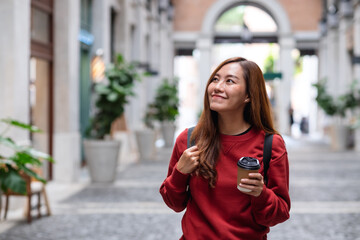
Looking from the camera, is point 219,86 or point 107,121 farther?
point 107,121

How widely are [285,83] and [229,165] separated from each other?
1036 inches

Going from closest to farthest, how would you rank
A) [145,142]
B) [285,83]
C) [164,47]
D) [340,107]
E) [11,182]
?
[11,182], [145,142], [340,107], [164,47], [285,83]

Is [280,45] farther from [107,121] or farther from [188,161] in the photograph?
[188,161]

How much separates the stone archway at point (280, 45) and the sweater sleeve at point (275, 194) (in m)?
25.7

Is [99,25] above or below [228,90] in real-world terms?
above

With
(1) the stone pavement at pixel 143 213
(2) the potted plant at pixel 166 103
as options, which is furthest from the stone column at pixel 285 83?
(1) the stone pavement at pixel 143 213

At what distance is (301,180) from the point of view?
1050 centimetres

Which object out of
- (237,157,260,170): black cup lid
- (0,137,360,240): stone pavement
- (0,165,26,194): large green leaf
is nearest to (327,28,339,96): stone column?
(0,137,360,240): stone pavement

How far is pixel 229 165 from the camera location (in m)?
2.03

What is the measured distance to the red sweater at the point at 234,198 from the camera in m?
2.00

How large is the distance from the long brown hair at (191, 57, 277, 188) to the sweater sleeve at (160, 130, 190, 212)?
7 cm

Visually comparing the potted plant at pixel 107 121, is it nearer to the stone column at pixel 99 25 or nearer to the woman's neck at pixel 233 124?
the stone column at pixel 99 25

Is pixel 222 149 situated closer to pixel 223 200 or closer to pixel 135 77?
pixel 223 200

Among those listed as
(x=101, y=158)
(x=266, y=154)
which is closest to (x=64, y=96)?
(x=101, y=158)
